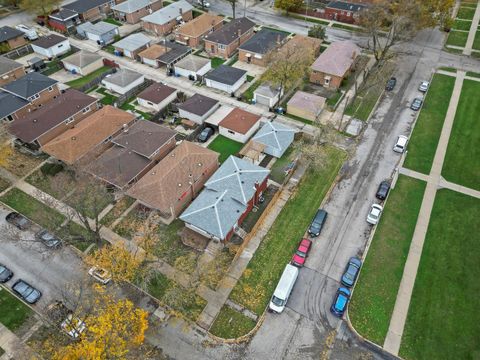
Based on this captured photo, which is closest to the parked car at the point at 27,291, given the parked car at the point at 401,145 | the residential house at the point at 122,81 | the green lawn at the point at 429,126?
the residential house at the point at 122,81

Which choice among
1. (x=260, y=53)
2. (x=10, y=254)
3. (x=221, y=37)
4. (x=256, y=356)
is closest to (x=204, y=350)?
(x=256, y=356)

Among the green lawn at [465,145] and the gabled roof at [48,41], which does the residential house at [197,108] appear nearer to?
the gabled roof at [48,41]

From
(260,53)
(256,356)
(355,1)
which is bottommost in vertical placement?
(256,356)

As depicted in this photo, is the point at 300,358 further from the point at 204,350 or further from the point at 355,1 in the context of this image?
the point at 355,1

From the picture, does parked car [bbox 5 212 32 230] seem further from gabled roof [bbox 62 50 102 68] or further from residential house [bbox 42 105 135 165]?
gabled roof [bbox 62 50 102 68]

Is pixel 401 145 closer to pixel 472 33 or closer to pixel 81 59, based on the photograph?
pixel 472 33

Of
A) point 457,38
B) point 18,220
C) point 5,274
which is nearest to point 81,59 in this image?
point 18,220
